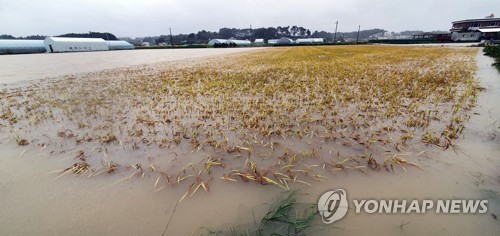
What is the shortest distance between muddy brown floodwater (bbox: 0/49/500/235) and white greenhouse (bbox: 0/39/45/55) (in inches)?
2337

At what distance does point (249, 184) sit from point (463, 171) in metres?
2.49

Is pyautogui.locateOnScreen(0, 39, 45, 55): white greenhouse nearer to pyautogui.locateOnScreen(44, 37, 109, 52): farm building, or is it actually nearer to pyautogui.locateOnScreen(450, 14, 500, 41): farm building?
pyautogui.locateOnScreen(44, 37, 109, 52): farm building

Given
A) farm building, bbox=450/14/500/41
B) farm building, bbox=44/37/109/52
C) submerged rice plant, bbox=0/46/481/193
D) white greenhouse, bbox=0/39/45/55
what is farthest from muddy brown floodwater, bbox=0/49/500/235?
farm building, bbox=450/14/500/41

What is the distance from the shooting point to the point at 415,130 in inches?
147

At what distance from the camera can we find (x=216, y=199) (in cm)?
227

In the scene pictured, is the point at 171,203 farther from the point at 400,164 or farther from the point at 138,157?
the point at 400,164

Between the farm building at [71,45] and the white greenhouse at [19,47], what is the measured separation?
86.9 inches

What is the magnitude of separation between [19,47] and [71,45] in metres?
8.54

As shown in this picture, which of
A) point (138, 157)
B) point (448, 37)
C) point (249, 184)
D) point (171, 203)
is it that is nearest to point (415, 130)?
point (249, 184)

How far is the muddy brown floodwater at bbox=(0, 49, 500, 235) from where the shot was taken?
1931 mm

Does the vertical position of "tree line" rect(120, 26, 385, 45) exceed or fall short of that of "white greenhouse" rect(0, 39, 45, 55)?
it exceeds it

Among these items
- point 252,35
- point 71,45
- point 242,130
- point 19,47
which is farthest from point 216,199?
point 252,35

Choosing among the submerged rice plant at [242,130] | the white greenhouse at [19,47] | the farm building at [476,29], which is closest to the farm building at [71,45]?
the white greenhouse at [19,47]

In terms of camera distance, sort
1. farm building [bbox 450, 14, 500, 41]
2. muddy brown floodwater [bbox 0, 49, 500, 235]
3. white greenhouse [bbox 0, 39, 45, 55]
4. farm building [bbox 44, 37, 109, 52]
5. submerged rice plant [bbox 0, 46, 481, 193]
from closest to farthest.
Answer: muddy brown floodwater [bbox 0, 49, 500, 235] → submerged rice plant [bbox 0, 46, 481, 193] → white greenhouse [bbox 0, 39, 45, 55] → farm building [bbox 44, 37, 109, 52] → farm building [bbox 450, 14, 500, 41]
